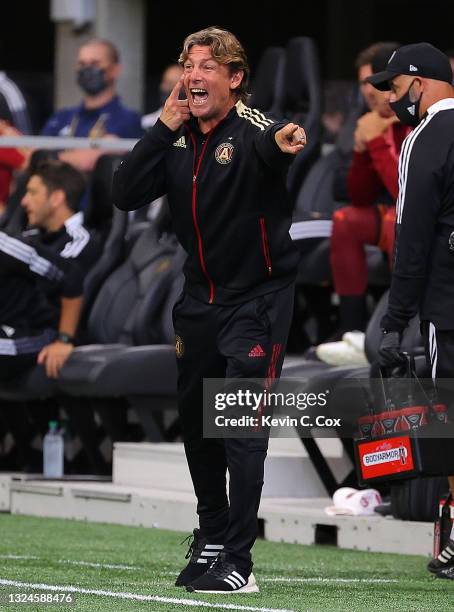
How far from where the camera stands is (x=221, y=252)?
5777mm

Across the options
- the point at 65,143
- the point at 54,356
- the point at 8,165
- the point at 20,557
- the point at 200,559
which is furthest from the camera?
the point at 8,165

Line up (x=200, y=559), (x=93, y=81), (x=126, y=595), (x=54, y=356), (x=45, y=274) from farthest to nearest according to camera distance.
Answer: (x=93, y=81) → (x=45, y=274) → (x=54, y=356) → (x=200, y=559) → (x=126, y=595)

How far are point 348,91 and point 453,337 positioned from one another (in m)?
11.1

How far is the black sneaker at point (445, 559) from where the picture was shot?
6.46m

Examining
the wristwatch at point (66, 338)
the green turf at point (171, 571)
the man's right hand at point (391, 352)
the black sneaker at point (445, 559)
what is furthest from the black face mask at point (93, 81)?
the black sneaker at point (445, 559)

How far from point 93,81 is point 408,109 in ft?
19.9

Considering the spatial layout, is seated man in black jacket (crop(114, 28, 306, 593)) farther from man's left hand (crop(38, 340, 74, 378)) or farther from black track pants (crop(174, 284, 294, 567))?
man's left hand (crop(38, 340, 74, 378))

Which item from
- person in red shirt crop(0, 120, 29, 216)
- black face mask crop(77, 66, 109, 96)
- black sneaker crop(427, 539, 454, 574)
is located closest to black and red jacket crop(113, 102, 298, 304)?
black sneaker crop(427, 539, 454, 574)

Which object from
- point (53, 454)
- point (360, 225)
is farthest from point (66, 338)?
point (360, 225)

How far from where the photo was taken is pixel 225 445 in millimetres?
5750

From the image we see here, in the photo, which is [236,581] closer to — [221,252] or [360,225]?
[221,252]

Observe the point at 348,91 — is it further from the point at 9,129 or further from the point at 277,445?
the point at 277,445

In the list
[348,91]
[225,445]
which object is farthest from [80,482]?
[348,91]

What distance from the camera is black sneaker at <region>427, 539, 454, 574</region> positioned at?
21.2ft
